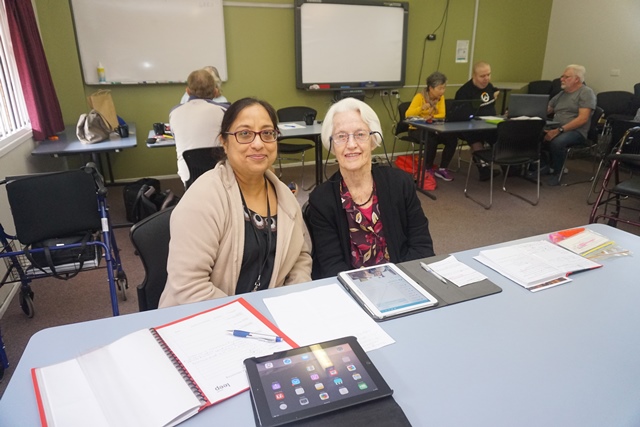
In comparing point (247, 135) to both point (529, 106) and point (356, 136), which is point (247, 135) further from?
point (529, 106)

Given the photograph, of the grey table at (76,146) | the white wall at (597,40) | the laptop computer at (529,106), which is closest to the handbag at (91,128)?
the grey table at (76,146)

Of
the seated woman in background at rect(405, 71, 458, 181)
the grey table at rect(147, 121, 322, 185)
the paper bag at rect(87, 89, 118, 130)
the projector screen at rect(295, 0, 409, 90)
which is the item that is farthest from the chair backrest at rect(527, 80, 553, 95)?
the paper bag at rect(87, 89, 118, 130)

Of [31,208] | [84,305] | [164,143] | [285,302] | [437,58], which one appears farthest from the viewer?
[437,58]

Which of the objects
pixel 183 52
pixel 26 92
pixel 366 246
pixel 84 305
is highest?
pixel 183 52

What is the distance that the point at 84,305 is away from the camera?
259 centimetres

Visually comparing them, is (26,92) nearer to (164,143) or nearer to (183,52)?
(164,143)

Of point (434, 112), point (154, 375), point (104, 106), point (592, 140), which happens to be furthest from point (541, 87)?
point (154, 375)

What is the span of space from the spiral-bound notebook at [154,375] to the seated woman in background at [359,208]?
26.7 inches

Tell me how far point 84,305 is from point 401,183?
7.02 feet

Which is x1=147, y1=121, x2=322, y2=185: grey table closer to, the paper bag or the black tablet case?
the paper bag

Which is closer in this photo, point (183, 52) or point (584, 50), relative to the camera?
point (183, 52)

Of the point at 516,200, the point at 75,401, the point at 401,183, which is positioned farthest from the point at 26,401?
the point at 516,200

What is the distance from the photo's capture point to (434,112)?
509cm

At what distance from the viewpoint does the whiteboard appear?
4.52m
